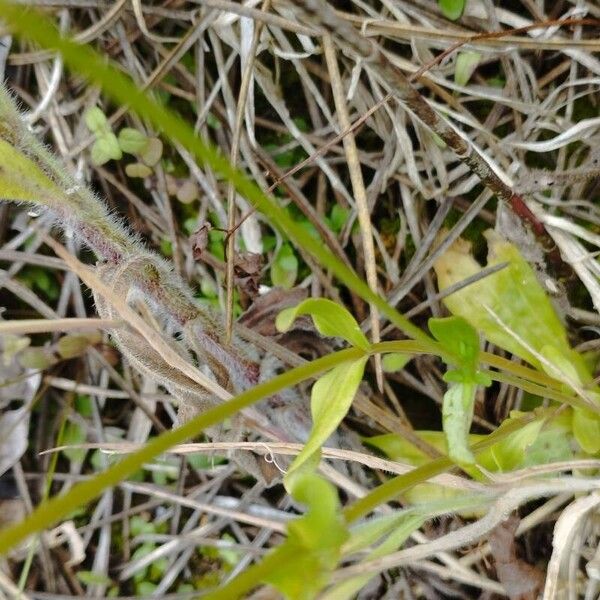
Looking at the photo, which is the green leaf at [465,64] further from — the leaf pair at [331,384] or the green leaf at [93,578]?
the green leaf at [93,578]

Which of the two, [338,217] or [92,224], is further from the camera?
[338,217]

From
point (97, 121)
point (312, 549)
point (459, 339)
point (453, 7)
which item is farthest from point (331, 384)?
point (97, 121)

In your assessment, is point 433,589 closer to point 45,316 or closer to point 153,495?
point 153,495

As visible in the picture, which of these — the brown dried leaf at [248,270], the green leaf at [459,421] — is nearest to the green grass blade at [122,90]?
the green leaf at [459,421]

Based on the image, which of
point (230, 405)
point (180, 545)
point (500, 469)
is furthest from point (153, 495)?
point (230, 405)

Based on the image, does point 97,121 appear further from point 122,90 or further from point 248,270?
point 122,90

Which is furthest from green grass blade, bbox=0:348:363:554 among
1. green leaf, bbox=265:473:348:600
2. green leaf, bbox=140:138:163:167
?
green leaf, bbox=140:138:163:167
